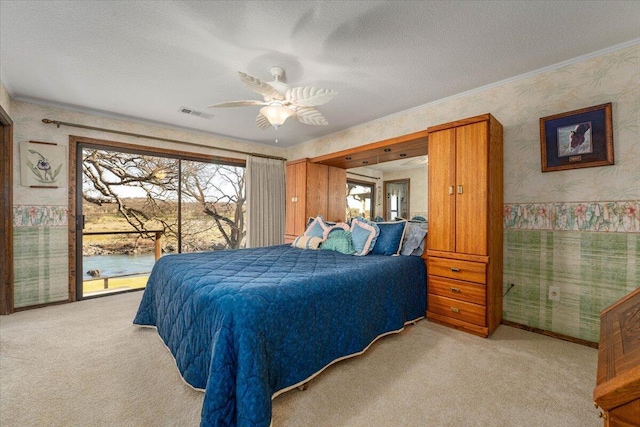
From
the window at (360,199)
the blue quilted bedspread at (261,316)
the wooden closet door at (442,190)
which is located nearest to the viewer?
the blue quilted bedspread at (261,316)

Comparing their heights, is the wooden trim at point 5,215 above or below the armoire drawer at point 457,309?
above

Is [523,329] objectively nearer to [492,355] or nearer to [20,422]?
[492,355]

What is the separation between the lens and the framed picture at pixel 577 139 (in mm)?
2131

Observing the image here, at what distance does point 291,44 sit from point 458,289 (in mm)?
2587

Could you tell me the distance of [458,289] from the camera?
2494 mm

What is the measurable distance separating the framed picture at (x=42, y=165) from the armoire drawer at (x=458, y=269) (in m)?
4.47

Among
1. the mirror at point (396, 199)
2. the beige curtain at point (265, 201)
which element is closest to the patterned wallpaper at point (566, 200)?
the mirror at point (396, 199)

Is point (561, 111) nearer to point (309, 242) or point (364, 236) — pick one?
point (364, 236)

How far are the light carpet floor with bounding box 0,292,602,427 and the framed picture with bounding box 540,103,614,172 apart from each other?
1.54 meters

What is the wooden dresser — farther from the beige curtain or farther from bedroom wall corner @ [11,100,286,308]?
bedroom wall corner @ [11,100,286,308]

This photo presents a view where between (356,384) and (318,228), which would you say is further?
(318,228)

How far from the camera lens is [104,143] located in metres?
3.51

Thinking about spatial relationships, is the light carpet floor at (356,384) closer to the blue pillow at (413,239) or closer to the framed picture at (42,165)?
the blue pillow at (413,239)

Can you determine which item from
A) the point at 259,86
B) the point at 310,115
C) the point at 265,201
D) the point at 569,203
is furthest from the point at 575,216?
the point at 265,201
